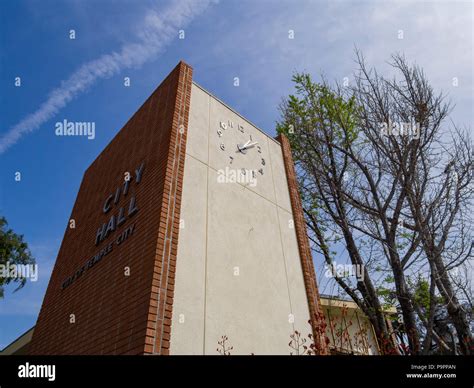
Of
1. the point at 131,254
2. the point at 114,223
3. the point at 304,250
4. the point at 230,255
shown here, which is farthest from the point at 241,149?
the point at 131,254

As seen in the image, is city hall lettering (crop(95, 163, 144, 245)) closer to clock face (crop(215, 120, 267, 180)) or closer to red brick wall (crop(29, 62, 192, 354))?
red brick wall (crop(29, 62, 192, 354))

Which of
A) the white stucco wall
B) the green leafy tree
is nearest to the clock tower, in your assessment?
the white stucco wall

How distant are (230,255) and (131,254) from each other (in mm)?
1855

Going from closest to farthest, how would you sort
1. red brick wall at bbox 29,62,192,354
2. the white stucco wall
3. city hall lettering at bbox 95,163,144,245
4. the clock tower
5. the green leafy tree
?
red brick wall at bbox 29,62,192,354 → the clock tower → the white stucco wall → city hall lettering at bbox 95,163,144,245 → the green leafy tree

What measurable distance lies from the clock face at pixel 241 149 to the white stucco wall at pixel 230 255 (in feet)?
0.12

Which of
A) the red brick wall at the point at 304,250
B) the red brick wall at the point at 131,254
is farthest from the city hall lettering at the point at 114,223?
the red brick wall at the point at 304,250

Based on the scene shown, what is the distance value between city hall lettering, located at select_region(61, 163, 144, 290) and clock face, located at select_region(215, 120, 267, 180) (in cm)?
207

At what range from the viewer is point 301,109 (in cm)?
1136

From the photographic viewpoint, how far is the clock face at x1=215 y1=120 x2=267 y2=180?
7852 millimetres

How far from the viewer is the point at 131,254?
5785mm

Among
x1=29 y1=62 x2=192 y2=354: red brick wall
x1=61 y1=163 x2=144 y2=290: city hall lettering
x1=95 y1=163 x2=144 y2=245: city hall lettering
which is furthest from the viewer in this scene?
x1=95 y1=163 x2=144 y2=245: city hall lettering

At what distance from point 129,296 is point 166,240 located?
1061 millimetres

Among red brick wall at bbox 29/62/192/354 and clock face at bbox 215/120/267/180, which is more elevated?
clock face at bbox 215/120/267/180
